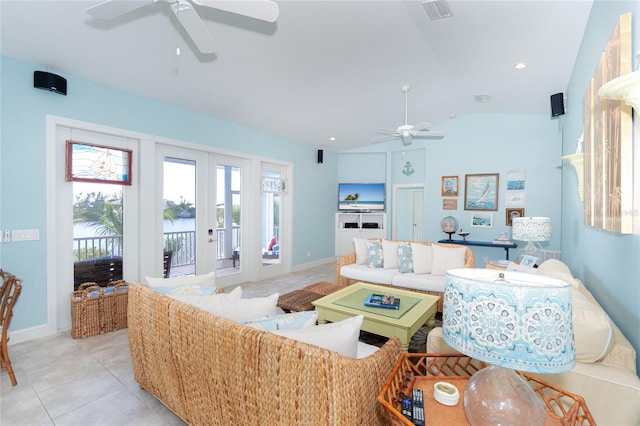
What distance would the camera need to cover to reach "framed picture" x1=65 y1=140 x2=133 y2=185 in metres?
3.32

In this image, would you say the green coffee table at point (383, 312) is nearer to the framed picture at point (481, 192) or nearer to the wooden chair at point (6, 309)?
the wooden chair at point (6, 309)

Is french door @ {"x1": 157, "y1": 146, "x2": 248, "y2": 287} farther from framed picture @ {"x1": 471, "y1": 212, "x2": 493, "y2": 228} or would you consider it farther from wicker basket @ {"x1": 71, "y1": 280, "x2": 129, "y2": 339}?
framed picture @ {"x1": 471, "y1": 212, "x2": 493, "y2": 228}

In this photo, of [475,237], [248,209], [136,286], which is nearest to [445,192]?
[475,237]

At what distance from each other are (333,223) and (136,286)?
5.84 m

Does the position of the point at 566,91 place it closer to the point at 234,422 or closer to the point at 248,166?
the point at 248,166

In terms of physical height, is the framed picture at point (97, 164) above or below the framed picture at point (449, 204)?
above

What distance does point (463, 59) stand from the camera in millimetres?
3621

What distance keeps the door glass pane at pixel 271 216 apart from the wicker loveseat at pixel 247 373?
392cm

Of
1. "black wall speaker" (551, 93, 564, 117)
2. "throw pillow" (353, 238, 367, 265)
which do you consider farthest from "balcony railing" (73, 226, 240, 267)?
"black wall speaker" (551, 93, 564, 117)

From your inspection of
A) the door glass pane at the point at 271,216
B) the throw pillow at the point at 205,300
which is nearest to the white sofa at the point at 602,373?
the throw pillow at the point at 205,300

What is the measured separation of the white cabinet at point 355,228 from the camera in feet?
24.3

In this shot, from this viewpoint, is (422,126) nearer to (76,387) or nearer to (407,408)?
(407,408)

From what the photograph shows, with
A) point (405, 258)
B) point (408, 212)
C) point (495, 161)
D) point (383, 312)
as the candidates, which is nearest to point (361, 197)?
point (408, 212)

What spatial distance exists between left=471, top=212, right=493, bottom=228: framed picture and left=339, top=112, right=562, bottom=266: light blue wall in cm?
7
